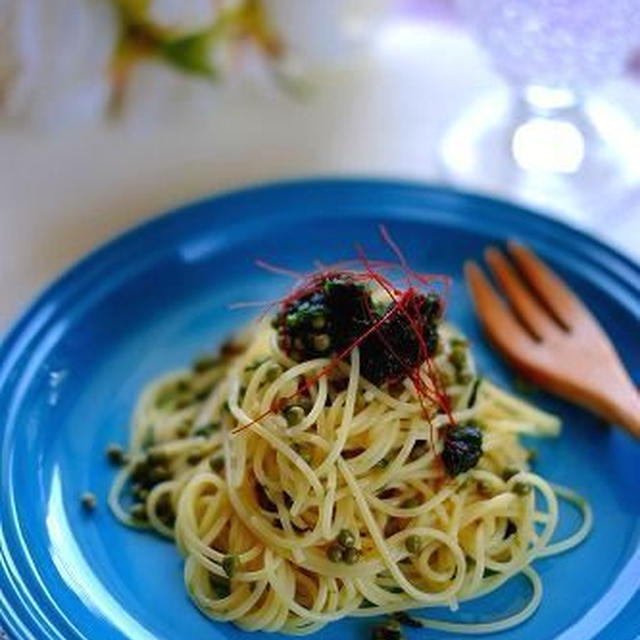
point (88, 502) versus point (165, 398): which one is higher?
point (165, 398)

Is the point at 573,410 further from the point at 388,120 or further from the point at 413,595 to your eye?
the point at 388,120

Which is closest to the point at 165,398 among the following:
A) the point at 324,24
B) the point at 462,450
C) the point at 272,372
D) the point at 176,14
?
the point at 272,372

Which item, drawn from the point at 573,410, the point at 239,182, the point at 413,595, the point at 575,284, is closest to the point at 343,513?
the point at 413,595

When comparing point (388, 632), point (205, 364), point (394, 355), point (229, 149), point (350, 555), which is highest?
point (229, 149)

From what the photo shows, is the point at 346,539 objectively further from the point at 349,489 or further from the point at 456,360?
the point at 456,360

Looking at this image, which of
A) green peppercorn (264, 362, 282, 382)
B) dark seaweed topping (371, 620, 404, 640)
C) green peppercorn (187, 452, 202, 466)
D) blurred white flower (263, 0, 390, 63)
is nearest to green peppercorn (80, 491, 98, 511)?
green peppercorn (187, 452, 202, 466)

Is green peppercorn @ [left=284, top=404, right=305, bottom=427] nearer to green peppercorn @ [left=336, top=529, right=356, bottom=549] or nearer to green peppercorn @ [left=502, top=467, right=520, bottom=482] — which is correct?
green peppercorn @ [left=336, top=529, right=356, bottom=549]

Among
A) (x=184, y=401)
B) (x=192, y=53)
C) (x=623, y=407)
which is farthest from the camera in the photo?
(x=192, y=53)
